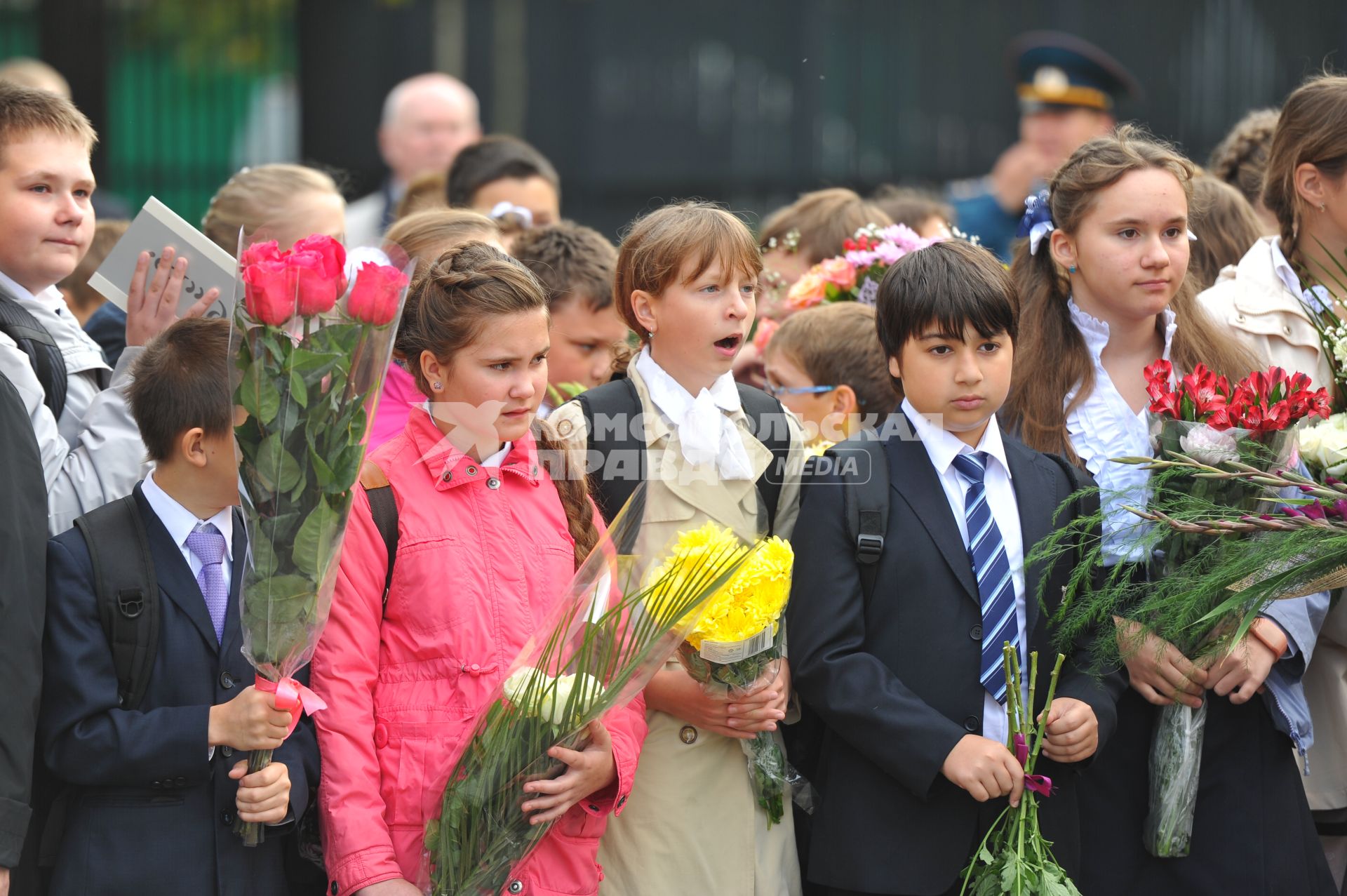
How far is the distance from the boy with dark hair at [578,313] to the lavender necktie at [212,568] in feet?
4.63

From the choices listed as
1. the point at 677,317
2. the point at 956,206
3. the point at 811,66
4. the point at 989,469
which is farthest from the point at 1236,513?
the point at 811,66

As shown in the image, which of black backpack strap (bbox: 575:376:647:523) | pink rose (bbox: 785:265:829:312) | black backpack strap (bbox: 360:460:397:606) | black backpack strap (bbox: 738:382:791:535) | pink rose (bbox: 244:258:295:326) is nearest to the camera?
pink rose (bbox: 244:258:295:326)

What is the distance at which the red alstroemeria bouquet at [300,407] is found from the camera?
264cm

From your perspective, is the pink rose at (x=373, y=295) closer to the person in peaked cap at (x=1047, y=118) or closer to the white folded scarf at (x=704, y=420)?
the white folded scarf at (x=704, y=420)

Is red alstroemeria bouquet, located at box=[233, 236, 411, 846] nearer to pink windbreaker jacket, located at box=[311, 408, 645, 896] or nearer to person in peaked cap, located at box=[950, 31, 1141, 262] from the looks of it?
pink windbreaker jacket, located at box=[311, 408, 645, 896]

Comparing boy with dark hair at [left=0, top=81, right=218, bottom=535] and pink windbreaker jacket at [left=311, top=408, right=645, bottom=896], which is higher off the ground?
boy with dark hair at [left=0, top=81, right=218, bottom=535]

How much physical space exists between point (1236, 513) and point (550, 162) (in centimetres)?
751

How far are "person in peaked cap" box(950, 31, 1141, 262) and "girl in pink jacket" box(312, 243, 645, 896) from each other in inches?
180

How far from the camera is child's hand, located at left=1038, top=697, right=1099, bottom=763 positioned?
3.21m

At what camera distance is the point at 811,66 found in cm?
978

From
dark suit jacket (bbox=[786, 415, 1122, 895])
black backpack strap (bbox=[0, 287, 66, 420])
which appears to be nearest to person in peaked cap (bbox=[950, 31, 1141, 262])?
dark suit jacket (bbox=[786, 415, 1122, 895])

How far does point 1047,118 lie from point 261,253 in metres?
5.68

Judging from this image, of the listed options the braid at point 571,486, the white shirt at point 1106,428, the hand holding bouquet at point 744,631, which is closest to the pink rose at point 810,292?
the white shirt at point 1106,428

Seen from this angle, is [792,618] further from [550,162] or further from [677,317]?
[550,162]
